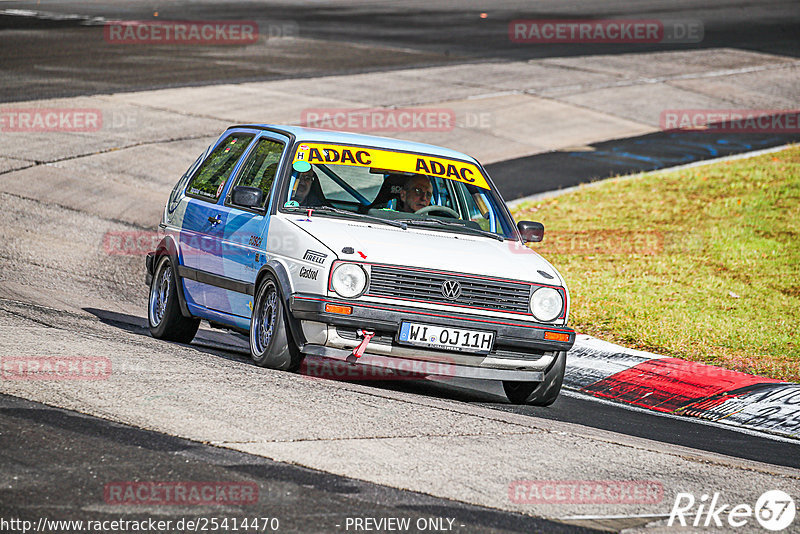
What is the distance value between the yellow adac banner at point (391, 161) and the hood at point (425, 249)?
2.09 ft

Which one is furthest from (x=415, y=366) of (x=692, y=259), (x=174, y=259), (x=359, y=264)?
(x=692, y=259)

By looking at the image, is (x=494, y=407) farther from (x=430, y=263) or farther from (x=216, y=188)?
(x=216, y=188)

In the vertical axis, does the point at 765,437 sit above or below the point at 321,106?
below

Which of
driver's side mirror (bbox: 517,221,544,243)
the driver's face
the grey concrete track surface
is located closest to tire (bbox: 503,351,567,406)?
driver's side mirror (bbox: 517,221,544,243)

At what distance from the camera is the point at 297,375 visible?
7551mm

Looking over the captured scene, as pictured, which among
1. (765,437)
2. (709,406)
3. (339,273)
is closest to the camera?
(339,273)

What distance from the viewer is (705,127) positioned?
2319 cm

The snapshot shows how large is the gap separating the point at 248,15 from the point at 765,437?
33.4 metres

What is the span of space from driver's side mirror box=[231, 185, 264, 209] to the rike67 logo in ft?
12.4

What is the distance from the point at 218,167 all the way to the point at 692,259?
604 cm

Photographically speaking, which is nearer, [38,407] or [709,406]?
[38,407]

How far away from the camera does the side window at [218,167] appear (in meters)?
9.23

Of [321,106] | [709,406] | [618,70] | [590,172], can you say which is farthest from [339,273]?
[618,70]

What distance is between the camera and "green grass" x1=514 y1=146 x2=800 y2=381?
33.6 ft
